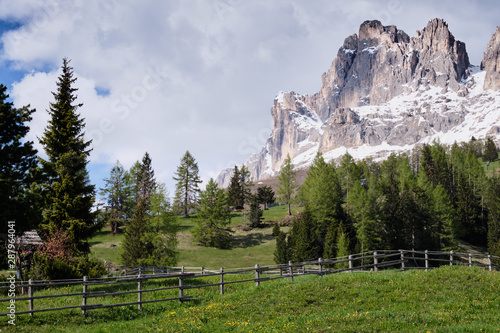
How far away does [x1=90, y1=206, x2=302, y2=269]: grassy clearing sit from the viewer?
4872cm

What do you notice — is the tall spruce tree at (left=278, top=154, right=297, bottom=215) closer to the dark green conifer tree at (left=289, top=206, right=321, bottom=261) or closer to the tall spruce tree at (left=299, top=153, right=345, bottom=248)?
the tall spruce tree at (left=299, top=153, right=345, bottom=248)

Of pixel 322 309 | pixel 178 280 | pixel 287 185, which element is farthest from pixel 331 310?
pixel 287 185

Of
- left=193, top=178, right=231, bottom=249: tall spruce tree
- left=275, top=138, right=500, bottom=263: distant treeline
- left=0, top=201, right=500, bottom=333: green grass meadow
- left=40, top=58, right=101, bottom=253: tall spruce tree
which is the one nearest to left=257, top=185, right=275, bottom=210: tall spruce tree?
left=275, top=138, right=500, bottom=263: distant treeline

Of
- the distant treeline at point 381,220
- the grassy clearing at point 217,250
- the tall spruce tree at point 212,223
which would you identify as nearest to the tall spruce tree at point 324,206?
the distant treeline at point 381,220

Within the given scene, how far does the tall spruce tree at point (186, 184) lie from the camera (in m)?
77.4

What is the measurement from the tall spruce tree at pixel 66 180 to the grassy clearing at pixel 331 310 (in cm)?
1152

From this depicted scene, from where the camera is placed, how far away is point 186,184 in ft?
255

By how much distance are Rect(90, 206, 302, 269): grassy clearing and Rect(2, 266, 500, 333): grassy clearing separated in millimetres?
30768

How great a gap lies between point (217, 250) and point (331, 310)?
152 ft

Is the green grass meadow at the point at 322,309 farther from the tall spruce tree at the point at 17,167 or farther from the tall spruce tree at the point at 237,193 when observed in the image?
the tall spruce tree at the point at 237,193

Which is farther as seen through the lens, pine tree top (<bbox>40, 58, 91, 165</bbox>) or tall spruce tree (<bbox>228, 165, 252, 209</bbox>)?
tall spruce tree (<bbox>228, 165, 252, 209</bbox>)

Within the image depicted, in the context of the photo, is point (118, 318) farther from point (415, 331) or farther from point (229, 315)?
point (415, 331)

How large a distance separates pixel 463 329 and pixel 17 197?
2157cm

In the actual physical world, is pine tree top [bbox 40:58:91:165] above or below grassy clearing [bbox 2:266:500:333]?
above
